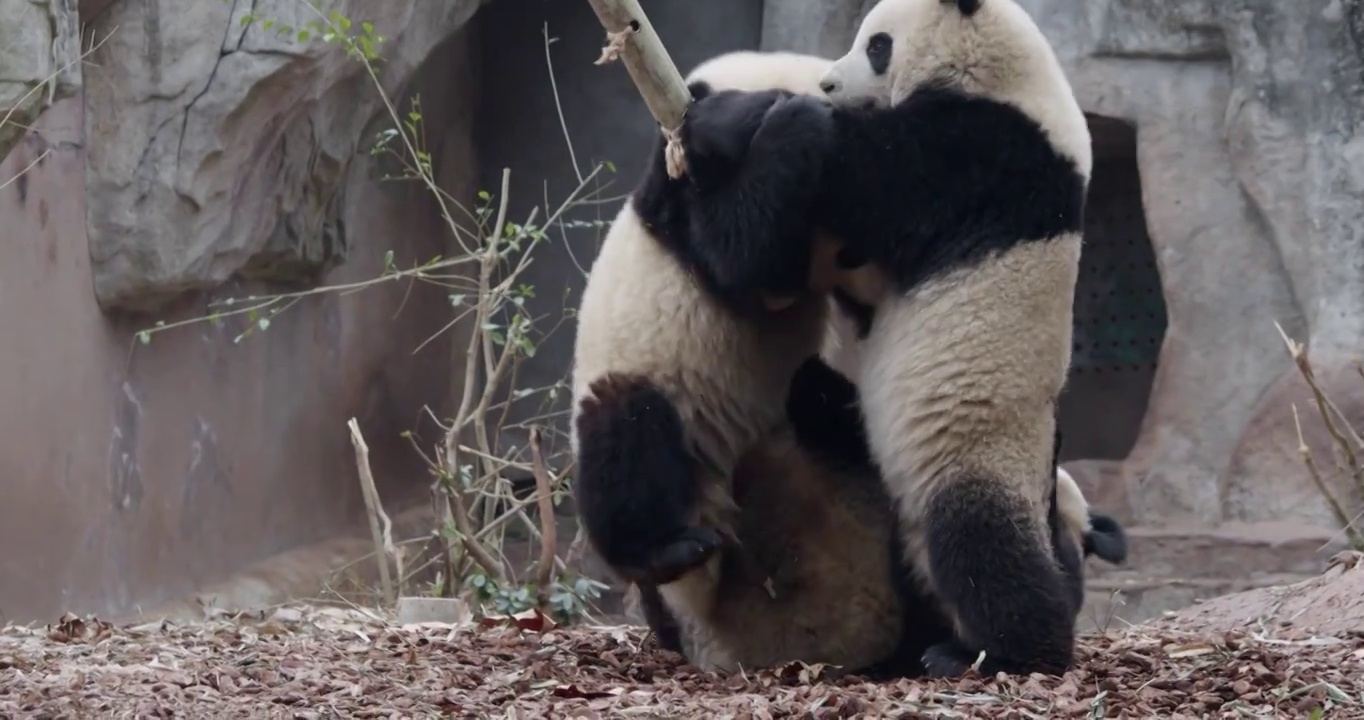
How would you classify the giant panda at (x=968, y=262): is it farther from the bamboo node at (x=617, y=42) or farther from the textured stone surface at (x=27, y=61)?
the textured stone surface at (x=27, y=61)

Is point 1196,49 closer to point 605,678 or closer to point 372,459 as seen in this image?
point 372,459

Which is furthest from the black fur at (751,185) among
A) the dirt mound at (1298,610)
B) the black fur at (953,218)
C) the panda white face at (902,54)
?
the dirt mound at (1298,610)

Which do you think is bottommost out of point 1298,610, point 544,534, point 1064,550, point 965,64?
point 1298,610

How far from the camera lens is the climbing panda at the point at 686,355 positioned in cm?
323

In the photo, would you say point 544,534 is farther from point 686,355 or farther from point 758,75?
point 758,75

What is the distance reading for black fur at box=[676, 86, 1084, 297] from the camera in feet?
10.5

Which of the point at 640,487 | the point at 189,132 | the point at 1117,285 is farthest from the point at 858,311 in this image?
the point at 1117,285

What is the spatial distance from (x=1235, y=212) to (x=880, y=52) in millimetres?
4961

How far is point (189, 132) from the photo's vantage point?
6531 millimetres

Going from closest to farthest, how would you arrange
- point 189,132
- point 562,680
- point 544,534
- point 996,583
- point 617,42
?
point 617,42 < point 996,583 < point 562,680 < point 544,534 < point 189,132

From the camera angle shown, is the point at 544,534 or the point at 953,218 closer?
the point at 953,218

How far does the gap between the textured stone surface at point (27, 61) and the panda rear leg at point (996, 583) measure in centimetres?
259

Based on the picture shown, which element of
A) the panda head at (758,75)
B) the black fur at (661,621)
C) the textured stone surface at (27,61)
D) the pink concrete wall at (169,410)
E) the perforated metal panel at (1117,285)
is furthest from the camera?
the perforated metal panel at (1117,285)

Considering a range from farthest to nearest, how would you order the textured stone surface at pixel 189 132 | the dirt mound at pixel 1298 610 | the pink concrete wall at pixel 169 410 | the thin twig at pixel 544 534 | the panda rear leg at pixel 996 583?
the textured stone surface at pixel 189 132, the pink concrete wall at pixel 169 410, the thin twig at pixel 544 534, the dirt mound at pixel 1298 610, the panda rear leg at pixel 996 583
